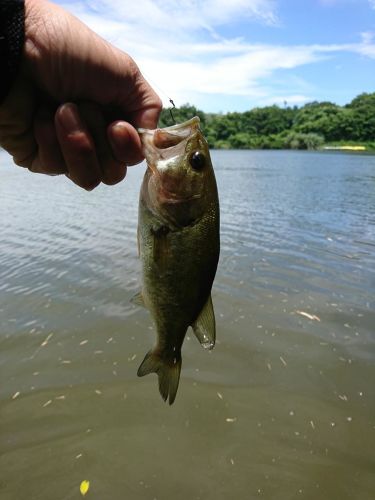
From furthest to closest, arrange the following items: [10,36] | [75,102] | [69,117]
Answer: [75,102]
[69,117]
[10,36]

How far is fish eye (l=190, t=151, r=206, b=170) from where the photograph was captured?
7.69ft

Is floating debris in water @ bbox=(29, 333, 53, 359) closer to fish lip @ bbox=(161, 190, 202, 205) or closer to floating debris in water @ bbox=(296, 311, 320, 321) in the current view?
floating debris in water @ bbox=(296, 311, 320, 321)

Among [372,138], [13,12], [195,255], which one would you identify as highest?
[13,12]

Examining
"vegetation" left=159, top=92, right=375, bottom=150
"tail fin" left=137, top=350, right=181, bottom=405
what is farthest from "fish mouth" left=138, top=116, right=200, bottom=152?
"vegetation" left=159, top=92, right=375, bottom=150

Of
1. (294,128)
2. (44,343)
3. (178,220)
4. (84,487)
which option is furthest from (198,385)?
(294,128)

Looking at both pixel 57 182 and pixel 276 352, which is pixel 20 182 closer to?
pixel 57 182

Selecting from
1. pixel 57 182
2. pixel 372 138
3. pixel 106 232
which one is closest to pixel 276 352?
pixel 106 232

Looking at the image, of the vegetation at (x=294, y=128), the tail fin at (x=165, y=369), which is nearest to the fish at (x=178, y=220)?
the tail fin at (x=165, y=369)

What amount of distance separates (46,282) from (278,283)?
5688 mm

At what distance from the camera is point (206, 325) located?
8.29 feet

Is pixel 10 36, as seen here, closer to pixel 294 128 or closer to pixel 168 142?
pixel 168 142

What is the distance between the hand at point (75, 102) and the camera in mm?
2369

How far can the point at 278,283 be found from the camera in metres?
10.2

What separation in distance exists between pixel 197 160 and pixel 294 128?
131 metres
